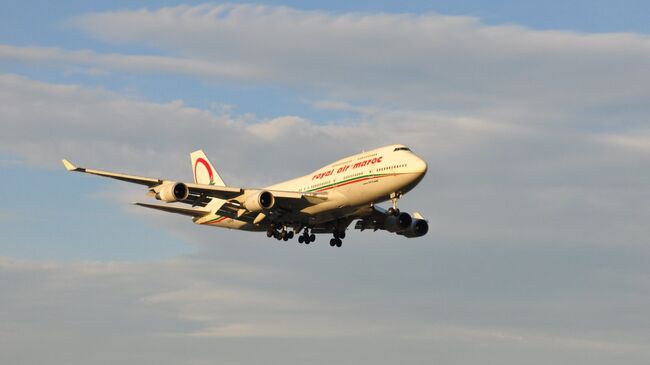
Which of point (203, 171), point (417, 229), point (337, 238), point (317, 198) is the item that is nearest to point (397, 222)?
point (417, 229)

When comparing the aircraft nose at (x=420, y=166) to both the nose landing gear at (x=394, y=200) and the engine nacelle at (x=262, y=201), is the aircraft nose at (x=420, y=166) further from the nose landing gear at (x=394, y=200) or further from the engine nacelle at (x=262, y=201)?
the engine nacelle at (x=262, y=201)

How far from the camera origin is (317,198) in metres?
74.1

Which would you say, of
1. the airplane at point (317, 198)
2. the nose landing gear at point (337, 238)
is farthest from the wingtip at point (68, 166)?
the nose landing gear at point (337, 238)

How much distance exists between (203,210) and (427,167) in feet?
66.5

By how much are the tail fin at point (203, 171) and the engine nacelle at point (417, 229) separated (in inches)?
673

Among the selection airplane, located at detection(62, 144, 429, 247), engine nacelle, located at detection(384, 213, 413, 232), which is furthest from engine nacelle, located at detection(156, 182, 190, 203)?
engine nacelle, located at detection(384, 213, 413, 232)

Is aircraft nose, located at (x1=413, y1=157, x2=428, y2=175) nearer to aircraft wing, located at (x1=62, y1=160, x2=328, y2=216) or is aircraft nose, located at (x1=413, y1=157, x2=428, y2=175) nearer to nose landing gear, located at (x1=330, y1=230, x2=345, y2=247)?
aircraft wing, located at (x1=62, y1=160, x2=328, y2=216)

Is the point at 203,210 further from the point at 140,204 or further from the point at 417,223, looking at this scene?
the point at 417,223

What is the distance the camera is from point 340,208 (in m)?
73.9

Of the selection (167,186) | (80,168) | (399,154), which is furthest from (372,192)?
(80,168)

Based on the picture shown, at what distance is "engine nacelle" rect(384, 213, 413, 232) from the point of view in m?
82.0

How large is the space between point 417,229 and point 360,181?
1371 cm

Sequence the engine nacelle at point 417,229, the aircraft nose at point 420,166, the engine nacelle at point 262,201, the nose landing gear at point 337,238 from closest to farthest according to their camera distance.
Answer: the aircraft nose at point 420,166
the engine nacelle at point 262,201
the nose landing gear at point 337,238
the engine nacelle at point 417,229

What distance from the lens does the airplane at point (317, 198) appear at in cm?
7125
